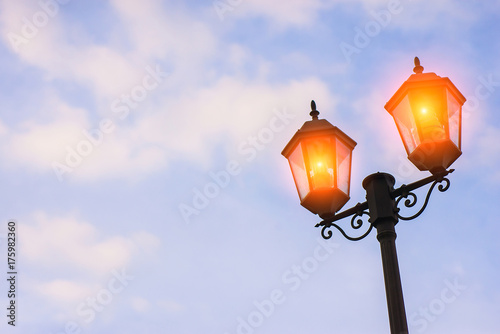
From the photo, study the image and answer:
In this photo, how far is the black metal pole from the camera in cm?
524

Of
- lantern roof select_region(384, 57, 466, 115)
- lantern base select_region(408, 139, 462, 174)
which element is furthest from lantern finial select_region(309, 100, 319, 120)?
lantern base select_region(408, 139, 462, 174)

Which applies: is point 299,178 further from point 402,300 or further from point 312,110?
point 402,300

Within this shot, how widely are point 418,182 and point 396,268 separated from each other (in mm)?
859

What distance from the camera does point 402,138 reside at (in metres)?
5.97

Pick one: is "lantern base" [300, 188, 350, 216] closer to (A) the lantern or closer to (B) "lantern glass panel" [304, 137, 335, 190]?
(B) "lantern glass panel" [304, 137, 335, 190]

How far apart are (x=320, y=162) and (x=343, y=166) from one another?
240 millimetres

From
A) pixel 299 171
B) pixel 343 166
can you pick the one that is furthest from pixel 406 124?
pixel 299 171

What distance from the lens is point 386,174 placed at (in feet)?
19.9

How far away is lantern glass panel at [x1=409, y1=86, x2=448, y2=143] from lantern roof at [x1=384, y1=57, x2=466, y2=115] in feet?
0.16

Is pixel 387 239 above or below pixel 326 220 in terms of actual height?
below

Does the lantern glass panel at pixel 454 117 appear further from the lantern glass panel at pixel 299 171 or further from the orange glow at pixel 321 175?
the lantern glass panel at pixel 299 171

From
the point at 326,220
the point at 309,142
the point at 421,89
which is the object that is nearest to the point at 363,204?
the point at 326,220

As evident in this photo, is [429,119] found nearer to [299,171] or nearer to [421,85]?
[421,85]

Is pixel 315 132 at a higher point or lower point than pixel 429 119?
higher
